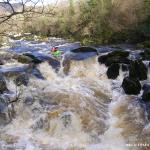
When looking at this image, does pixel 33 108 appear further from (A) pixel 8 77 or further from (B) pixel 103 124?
(A) pixel 8 77

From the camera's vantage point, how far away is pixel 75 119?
948cm

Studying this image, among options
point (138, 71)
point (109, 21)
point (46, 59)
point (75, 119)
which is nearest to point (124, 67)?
point (138, 71)

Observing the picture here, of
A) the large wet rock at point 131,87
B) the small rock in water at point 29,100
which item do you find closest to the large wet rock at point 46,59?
the large wet rock at point 131,87

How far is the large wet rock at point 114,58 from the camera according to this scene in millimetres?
14698

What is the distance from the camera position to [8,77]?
1277cm

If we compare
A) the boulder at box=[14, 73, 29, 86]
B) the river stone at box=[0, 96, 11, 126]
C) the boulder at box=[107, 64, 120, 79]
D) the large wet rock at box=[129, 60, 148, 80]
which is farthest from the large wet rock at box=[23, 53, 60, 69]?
the river stone at box=[0, 96, 11, 126]

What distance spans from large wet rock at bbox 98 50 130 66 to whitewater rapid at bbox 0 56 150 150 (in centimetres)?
215

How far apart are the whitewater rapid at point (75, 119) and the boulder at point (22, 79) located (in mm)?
188

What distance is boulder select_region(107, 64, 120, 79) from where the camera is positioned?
1362cm

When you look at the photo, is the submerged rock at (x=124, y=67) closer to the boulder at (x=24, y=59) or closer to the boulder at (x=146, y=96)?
the boulder at (x=146, y=96)

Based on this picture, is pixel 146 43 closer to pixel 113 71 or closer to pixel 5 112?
pixel 113 71

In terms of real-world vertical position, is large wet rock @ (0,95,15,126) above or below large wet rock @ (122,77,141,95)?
below

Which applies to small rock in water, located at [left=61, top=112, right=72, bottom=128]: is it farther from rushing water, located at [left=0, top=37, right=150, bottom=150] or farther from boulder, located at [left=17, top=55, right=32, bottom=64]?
boulder, located at [left=17, top=55, right=32, bottom=64]

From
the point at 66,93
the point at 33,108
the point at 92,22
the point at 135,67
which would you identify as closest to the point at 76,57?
the point at 135,67
